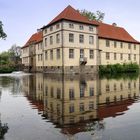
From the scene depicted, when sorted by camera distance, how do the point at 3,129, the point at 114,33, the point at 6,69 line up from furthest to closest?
the point at 6,69, the point at 114,33, the point at 3,129

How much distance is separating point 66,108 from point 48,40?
41995 millimetres

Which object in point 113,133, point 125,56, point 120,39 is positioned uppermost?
point 120,39

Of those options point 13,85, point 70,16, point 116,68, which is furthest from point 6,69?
point 13,85

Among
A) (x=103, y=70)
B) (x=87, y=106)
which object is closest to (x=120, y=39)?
(x=103, y=70)

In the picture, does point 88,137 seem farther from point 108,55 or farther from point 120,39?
point 120,39

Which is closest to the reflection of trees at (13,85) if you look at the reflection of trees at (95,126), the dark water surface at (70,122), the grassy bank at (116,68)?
the dark water surface at (70,122)

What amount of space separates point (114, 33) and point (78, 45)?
16755mm

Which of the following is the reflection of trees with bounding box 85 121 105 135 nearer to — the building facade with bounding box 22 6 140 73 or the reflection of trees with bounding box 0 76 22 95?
the reflection of trees with bounding box 0 76 22 95

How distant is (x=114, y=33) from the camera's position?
60938 mm

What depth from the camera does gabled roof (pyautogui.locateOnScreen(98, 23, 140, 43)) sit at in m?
56.8

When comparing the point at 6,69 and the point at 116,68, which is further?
the point at 6,69

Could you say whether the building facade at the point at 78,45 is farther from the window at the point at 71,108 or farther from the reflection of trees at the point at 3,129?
the reflection of trees at the point at 3,129

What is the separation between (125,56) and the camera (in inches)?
2452

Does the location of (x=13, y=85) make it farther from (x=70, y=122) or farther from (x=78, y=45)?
(x=78, y=45)
